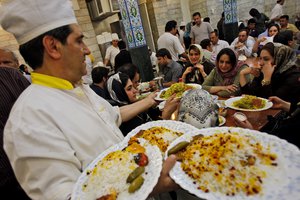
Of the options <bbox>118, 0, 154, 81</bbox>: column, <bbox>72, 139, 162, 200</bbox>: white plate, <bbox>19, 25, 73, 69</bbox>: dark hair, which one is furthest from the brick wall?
<bbox>72, 139, 162, 200</bbox>: white plate

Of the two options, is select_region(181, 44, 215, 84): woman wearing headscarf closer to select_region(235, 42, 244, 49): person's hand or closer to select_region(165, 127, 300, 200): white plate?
select_region(235, 42, 244, 49): person's hand

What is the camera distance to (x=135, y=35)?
529 centimetres

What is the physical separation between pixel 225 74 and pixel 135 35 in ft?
9.02

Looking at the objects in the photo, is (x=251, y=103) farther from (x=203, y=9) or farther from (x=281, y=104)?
(x=203, y=9)

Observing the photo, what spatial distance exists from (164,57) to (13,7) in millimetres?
3831

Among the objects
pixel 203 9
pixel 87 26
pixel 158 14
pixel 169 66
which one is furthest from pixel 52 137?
pixel 203 9

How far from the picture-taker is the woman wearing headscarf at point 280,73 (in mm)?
2705

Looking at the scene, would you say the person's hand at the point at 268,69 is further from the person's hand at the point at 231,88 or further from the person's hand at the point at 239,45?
the person's hand at the point at 239,45

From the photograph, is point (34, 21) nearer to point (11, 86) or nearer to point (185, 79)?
point (11, 86)

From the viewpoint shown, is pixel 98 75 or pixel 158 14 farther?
pixel 158 14

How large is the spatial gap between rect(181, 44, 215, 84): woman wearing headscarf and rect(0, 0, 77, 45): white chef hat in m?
3.31

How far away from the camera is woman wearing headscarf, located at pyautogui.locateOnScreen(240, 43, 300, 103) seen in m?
2.71

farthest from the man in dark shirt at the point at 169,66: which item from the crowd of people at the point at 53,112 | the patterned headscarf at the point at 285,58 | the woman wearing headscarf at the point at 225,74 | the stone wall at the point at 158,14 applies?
the stone wall at the point at 158,14

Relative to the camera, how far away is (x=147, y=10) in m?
9.94
